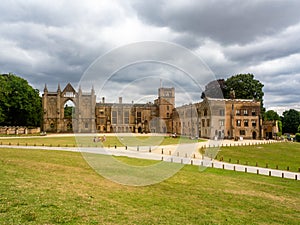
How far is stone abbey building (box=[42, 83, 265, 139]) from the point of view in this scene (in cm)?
6762

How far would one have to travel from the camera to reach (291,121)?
10519 cm

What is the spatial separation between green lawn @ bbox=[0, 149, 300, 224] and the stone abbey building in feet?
156

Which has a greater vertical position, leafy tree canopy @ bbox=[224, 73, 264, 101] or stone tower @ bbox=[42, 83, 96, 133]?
leafy tree canopy @ bbox=[224, 73, 264, 101]

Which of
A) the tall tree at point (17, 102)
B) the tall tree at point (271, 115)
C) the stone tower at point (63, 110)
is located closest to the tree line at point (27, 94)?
the tall tree at point (17, 102)

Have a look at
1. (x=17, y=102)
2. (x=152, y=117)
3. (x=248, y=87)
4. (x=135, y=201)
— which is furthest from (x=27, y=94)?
(x=135, y=201)

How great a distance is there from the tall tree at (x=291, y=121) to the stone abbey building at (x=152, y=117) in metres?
46.1

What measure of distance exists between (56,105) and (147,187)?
268 feet

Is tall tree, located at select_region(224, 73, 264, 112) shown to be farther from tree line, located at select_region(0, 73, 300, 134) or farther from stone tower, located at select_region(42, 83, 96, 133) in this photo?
stone tower, located at select_region(42, 83, 96, 133)

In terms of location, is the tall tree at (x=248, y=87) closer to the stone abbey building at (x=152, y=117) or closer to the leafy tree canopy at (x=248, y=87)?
the leafy tree canopy at (x=248, y=87)

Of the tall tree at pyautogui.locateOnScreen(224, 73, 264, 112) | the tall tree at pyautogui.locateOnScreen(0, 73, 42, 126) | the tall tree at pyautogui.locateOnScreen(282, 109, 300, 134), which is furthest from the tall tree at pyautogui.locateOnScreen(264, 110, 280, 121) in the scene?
the tall tree at pyautogui.locateOnScreen(0, 73, 42, 126)

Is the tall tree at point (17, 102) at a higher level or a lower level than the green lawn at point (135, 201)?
higher

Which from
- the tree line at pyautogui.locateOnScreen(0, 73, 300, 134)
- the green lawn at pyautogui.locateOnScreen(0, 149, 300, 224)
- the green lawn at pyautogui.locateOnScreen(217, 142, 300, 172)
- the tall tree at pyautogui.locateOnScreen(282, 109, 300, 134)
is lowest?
the green lawn at pyautogui.locateOnScreen(217, 142, 300, 172)

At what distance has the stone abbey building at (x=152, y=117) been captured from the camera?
222 ft

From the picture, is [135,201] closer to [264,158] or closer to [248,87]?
[264,158]
